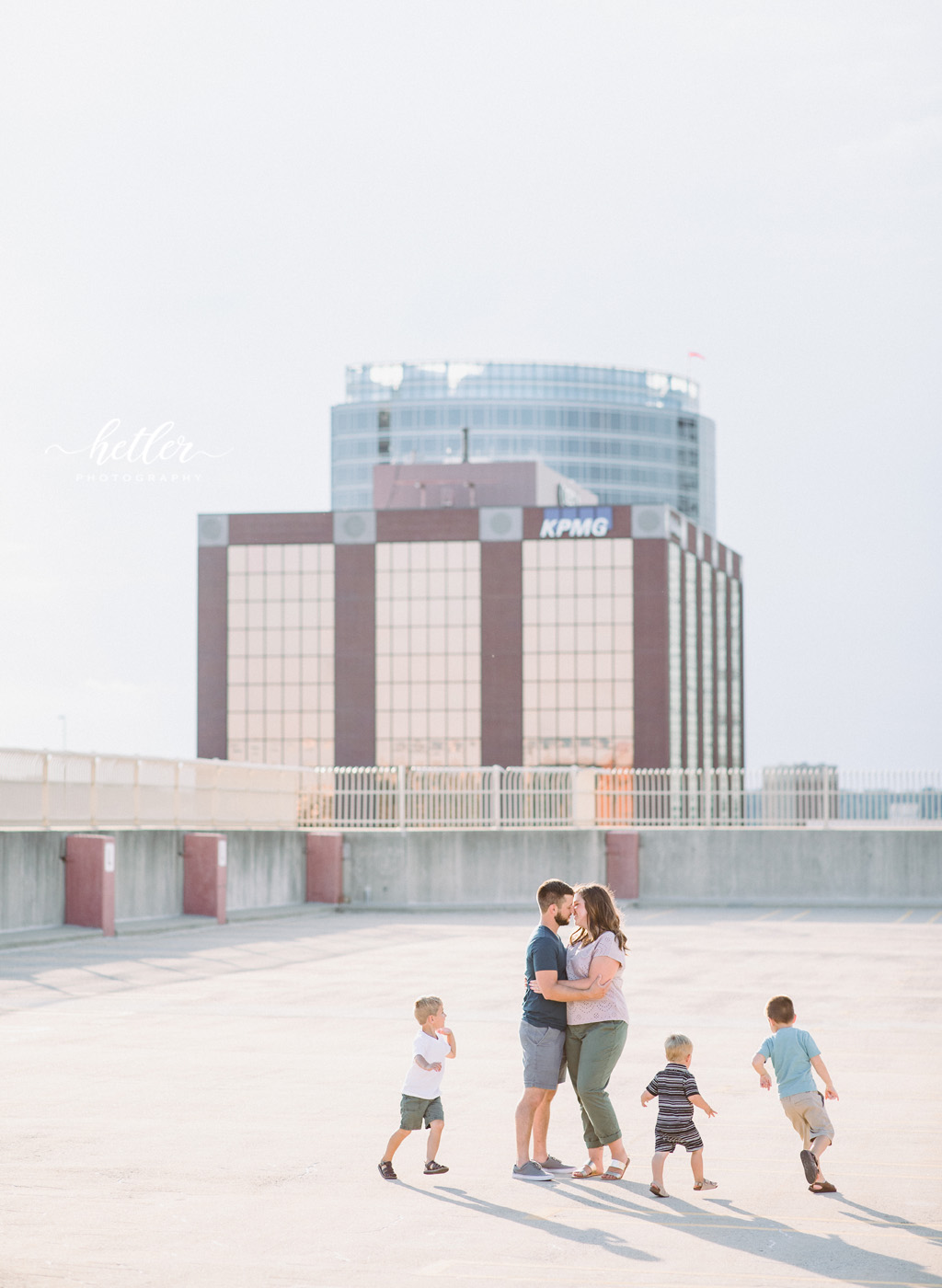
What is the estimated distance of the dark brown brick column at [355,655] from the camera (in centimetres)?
8194

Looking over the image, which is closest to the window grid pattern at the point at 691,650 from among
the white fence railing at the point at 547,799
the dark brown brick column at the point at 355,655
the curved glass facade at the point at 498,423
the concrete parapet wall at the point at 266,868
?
the dark brown brick column at the point at 355,655

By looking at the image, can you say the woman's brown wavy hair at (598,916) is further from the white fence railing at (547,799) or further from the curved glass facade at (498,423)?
the curved glass facade at (498,423)

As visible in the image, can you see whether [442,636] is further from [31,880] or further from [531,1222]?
[531,1222]

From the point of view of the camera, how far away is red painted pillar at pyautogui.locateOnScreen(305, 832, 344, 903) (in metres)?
34.8

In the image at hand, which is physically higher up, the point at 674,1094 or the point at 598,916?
the point at 598,916

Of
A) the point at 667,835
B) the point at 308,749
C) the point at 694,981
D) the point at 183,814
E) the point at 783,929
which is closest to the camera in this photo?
the point at 694,981

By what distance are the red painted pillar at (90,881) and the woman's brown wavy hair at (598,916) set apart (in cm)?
1688

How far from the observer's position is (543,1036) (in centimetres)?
856

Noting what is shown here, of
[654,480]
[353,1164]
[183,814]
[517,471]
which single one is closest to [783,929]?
[183,814]

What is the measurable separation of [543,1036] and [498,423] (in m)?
171

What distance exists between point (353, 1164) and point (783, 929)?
20.2 meters

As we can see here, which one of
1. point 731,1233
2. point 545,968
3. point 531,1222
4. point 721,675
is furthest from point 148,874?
point 721,675

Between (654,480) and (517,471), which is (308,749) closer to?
(517,471)

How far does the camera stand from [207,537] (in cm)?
8312
